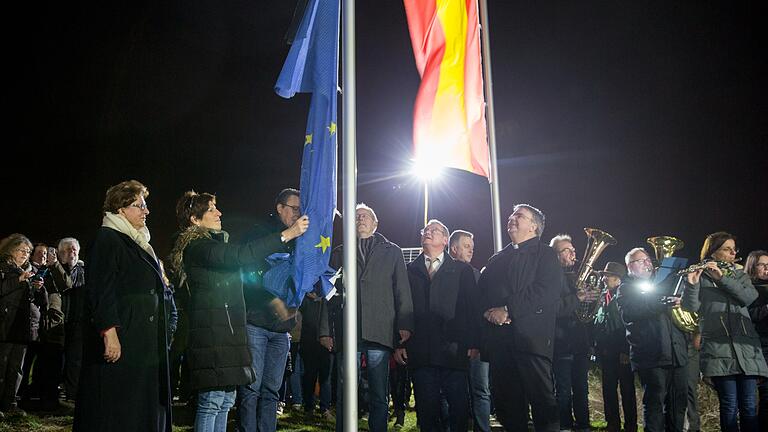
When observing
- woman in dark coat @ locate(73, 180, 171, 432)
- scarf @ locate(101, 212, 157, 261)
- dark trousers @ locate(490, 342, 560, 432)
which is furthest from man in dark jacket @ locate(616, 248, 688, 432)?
scarf @ locate(101, 212, 157, 261)

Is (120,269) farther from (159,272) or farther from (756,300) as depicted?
(756,300)

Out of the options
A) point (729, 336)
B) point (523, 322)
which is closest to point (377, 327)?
point (523, 322)

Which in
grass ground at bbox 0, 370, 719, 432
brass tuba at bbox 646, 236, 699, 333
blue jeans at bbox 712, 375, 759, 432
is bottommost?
grass ground at bbox 0, 370, 719, 432

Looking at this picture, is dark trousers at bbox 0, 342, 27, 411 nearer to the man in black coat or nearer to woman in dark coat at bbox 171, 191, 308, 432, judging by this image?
woman in dark coat at bbox 171, 191, 308, 432

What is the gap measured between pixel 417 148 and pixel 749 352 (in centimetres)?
461

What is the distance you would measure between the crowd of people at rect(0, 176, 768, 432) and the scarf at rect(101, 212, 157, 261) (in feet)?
0.05

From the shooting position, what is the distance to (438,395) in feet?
23.0

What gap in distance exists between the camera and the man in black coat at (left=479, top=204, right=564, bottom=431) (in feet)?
20.8

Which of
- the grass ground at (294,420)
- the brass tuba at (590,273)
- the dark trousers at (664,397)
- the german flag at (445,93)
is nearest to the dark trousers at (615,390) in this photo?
the brass tuba at (590,273)

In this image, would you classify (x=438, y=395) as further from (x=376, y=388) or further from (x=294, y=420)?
(x=294, y=420)

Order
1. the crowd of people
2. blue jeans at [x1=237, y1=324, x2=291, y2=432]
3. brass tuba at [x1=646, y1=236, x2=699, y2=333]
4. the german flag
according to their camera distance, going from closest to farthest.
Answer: the crowd of people < blue jeans at [x1=237, y1=324, x2=291, y2=432] < the german flag < brass tuba at [x1=646, y1=236, x2=699, y2=333]

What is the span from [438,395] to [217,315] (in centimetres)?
282

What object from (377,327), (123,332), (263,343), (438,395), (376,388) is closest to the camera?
(123,332)

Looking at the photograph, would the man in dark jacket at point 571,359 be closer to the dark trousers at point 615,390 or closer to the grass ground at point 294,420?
the dark trousers at point 615,390
